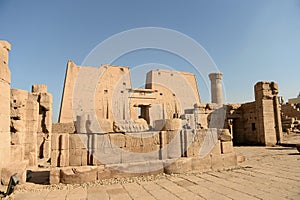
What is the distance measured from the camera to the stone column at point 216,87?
22.3 meters

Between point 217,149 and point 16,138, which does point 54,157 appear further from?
point 217,149

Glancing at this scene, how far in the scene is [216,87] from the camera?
2241 centimetres

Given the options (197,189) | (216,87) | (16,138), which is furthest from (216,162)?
(216,87)

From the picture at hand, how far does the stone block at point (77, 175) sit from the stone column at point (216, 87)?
61.7 feet

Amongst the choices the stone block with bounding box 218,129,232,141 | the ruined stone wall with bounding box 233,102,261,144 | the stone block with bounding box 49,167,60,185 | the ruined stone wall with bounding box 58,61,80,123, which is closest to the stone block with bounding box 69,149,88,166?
the stone block with bounding box 49,167,60,185

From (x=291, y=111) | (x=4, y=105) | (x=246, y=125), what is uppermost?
(x=291, y=111)

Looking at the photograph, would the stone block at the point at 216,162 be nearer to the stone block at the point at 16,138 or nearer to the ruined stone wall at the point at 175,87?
the stone block at the point at 16,138

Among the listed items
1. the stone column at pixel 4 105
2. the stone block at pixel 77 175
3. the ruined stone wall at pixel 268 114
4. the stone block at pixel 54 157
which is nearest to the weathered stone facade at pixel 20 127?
the stone column at pixel 4 105

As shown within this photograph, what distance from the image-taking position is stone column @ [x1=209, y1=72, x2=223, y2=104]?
22266 millimetres

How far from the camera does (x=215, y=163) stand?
703cm

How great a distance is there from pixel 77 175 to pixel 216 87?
63.7ft

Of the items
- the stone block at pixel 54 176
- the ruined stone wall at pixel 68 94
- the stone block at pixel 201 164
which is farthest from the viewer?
the ruined stone wall at pixel 68 94

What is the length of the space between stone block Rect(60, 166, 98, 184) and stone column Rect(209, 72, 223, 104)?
1882cm

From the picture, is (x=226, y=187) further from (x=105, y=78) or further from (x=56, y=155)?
(x=105, y=78)
